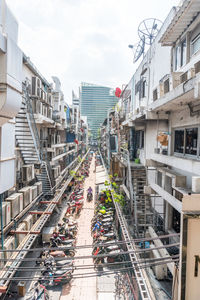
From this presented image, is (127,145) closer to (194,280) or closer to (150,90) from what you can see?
(150,90)

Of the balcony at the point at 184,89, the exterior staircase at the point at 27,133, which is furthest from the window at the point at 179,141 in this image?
the exterior staircase at the point at 27,133

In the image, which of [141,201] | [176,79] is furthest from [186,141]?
[141,201]

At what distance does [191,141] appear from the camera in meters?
8.34

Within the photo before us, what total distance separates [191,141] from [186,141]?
0.41 m

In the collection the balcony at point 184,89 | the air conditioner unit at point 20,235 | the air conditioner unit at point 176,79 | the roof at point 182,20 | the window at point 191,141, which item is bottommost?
the air conditioner unit at point 20,235

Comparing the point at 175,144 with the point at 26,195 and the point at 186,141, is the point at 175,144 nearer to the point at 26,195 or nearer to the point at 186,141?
the point at 186,141

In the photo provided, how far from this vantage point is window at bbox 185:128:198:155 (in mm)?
8034

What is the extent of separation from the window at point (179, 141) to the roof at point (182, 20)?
395 cm

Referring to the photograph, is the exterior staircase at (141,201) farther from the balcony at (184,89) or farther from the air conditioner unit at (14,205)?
the air conditioner unit at (14,205)

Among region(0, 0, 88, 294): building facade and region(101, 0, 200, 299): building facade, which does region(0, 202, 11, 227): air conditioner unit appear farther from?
region(101, 0, 200, 299): building facade

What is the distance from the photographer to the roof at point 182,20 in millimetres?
7027

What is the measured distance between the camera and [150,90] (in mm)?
13695

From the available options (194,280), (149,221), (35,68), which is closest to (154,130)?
(149,221)

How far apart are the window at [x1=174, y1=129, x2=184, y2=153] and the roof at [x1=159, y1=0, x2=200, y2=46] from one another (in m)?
3.95
